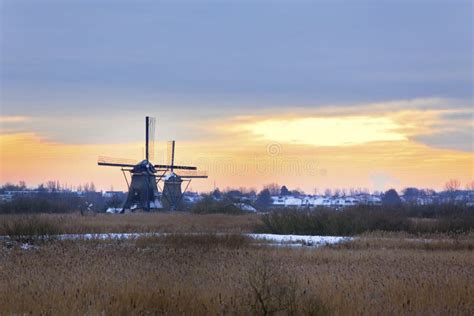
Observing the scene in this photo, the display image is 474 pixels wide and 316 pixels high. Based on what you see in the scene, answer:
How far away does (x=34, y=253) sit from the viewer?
21.2m

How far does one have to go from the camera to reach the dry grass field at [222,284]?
11609 millimetres

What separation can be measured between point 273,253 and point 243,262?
4722 mm

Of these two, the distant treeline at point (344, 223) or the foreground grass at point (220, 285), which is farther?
the distant treeline at point (344, 223)

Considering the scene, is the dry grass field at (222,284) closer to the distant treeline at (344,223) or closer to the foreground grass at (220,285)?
the foreground grass at (220,285)

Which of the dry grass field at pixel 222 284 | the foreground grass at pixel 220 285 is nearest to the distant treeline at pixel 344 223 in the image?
the dry grass field at pixel 222 284

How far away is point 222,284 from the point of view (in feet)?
46.7

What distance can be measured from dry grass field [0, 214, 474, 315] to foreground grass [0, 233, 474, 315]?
0.07 feet

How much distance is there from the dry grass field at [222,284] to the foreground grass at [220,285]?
0.07 feet

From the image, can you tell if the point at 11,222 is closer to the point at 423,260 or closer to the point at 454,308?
the point at 423,260

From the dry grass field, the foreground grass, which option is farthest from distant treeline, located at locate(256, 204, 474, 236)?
the foreground grass

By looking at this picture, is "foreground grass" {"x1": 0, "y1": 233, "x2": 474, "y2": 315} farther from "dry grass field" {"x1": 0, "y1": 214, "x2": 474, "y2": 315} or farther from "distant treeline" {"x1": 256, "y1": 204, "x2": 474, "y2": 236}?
"distant treeline" {"x1": 256, "y1": 204, "x2": 474, "y2": 236}

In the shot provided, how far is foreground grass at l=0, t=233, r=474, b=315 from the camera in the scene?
11.6 m

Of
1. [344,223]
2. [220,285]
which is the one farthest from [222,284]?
[344,223]

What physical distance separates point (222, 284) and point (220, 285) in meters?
0.12
